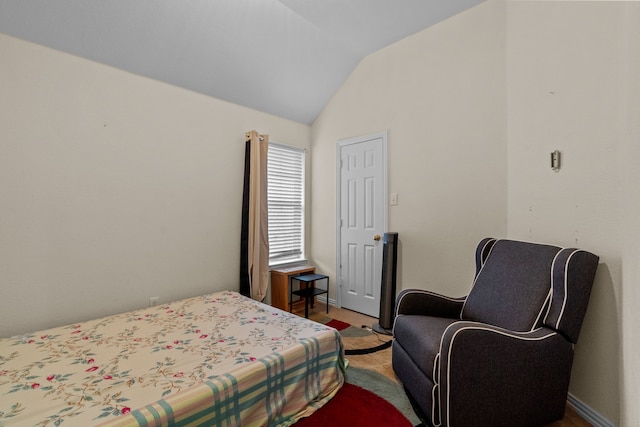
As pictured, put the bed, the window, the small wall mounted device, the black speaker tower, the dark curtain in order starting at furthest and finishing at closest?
the window, the dark curtain, the black speaker tower, the small wall mounted device, the bed

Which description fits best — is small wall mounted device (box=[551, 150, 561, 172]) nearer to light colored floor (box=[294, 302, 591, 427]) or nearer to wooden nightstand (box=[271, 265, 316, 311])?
light colored floor (box=[294, 302, 591, 427])

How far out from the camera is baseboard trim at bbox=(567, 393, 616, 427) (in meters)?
1.54

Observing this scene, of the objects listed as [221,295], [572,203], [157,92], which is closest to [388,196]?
[572,203]

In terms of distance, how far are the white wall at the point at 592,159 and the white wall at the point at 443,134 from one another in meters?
0.25

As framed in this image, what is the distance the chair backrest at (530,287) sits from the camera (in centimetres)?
148

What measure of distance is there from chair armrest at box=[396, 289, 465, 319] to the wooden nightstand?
1517mm

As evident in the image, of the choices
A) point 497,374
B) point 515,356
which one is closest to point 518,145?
point 515,356

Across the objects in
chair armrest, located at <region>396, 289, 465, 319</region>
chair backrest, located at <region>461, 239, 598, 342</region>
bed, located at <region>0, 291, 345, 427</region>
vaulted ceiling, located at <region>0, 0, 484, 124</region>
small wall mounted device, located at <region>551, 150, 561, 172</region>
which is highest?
vaulted ceiling, located at <region>0, 0, 484, 124</region>

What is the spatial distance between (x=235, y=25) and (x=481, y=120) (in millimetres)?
2360

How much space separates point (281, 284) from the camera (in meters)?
3.33

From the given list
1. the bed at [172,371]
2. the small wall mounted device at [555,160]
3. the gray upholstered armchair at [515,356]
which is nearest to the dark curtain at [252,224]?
→ the bed at [172,371]

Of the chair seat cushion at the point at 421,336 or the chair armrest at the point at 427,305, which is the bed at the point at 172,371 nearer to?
the chair seat cushion at the point at 421,336

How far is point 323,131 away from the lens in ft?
12.5

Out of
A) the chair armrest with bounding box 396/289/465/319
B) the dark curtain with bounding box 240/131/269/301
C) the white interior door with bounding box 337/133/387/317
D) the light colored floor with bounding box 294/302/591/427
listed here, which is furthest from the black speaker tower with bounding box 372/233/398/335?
the dark curtain with bounding box 240/131/269/301
